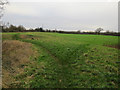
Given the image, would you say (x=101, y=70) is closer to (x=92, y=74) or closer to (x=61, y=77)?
(x=92, y=74)

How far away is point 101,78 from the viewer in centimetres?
872

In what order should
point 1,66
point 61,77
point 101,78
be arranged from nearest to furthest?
1. point 101,78
2. point 61,77
3. point 1,66

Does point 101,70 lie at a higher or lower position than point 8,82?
higher

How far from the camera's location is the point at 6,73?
10.5m

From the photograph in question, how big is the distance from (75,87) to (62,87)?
943 millimetres

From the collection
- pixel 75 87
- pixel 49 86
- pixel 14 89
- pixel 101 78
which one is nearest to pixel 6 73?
pixel 14 89

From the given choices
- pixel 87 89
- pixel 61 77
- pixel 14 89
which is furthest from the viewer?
pixel 61 77

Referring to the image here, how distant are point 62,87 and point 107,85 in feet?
10.7

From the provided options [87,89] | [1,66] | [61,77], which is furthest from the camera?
[1,66]

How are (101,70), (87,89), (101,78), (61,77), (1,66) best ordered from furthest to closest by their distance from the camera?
(1,66)
(101,70)
(61,77)
(101,78)
(87,89)

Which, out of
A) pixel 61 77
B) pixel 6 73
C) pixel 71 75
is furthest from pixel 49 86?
pixel 6 73

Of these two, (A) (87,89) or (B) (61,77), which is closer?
(A) (87,89)

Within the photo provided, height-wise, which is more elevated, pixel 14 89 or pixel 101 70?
pixel 101 70

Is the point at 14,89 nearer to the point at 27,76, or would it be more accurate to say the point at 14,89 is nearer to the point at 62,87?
the point at 27,76
